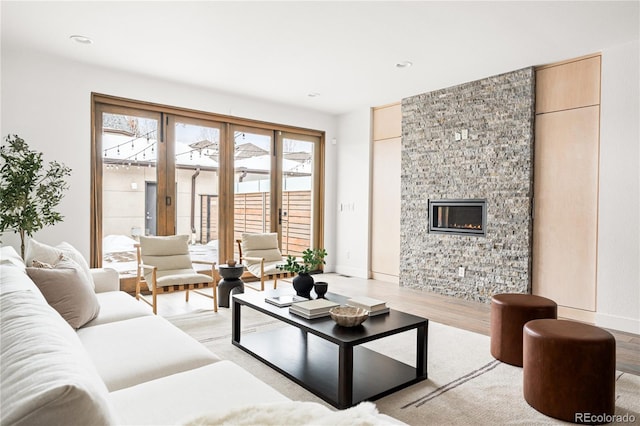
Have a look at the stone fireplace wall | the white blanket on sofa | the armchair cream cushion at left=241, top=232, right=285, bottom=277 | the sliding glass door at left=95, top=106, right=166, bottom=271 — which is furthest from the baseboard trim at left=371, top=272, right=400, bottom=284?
the white blanket on sofa

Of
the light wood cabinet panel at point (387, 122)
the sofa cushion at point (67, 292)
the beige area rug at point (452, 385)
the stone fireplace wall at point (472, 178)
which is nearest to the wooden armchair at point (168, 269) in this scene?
the beige area rug at point (452, 385)

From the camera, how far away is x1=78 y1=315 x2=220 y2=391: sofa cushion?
168 centimetres

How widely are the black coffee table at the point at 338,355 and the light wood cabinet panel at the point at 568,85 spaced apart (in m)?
3.02

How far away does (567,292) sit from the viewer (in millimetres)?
4113

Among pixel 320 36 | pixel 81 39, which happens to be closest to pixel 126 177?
pixel 81 39

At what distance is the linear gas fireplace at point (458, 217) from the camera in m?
4.78

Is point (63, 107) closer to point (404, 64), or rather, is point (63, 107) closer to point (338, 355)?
point (404, 64)

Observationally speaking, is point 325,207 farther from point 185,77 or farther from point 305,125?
point 185,77

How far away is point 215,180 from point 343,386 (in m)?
4.05

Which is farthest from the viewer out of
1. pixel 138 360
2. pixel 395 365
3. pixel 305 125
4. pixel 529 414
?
pixel 305 125

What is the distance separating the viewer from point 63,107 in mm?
4273

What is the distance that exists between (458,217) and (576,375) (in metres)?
3.11

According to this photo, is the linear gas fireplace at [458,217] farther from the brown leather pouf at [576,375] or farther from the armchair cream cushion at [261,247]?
the brown leather pouf at [576,375]

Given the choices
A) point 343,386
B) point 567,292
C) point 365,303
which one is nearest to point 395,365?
point 365,303
